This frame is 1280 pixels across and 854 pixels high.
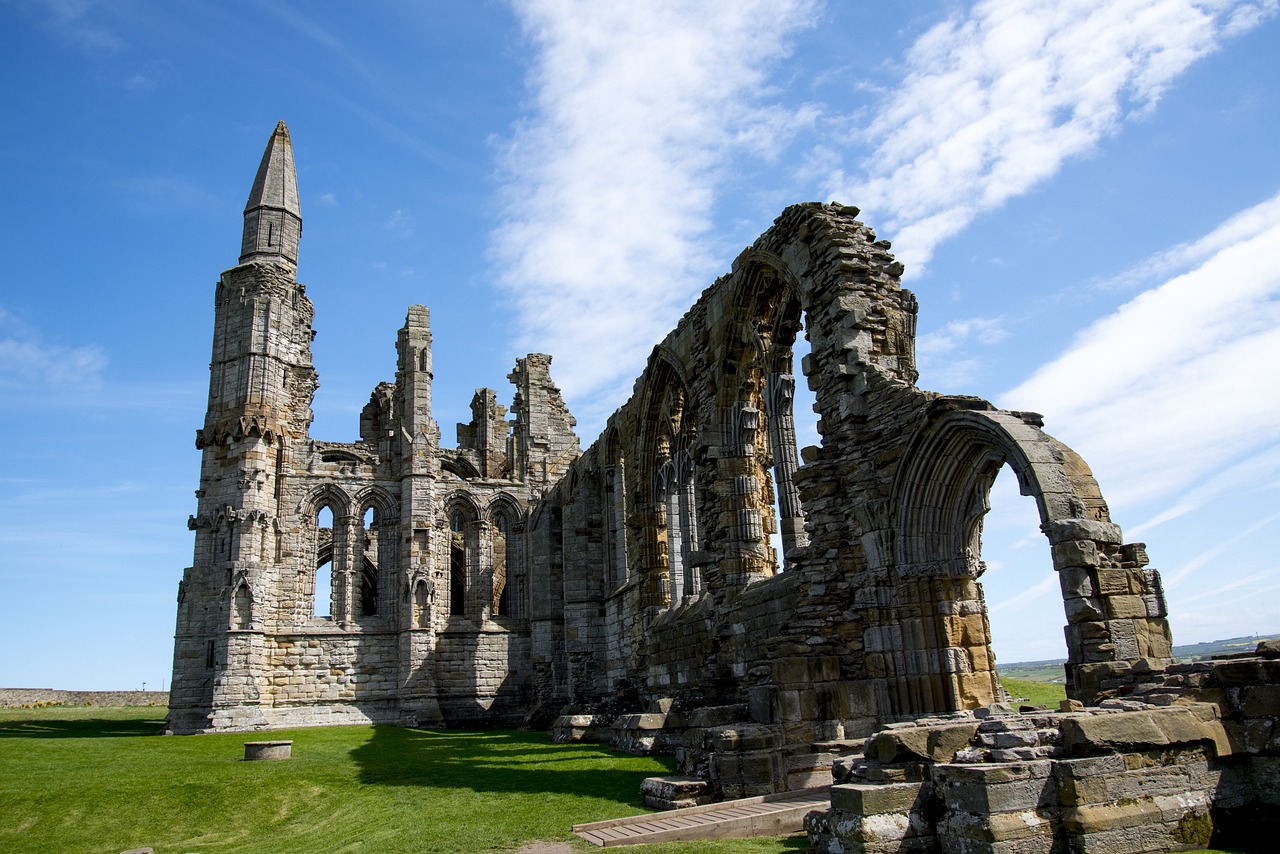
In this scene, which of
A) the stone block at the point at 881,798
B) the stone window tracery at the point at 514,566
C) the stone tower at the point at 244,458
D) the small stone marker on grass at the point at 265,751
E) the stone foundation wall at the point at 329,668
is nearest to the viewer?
the stone block at the point at 881,798

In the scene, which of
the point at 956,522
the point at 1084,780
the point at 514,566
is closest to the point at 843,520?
the point at 956,522

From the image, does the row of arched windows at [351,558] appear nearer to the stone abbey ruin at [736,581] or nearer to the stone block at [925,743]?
the stone abbey ruin at [736,581]

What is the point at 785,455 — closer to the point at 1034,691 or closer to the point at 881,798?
the point at 881,798

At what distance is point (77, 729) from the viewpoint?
23.7m

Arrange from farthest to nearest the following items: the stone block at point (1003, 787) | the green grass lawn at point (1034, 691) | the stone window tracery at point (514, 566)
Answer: the stone window tracery at point (514, 566) < the green grass lawn at point (1034, 691) < the stone block at point (1003, 787)

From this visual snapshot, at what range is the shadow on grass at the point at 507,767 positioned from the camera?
9.80 meters

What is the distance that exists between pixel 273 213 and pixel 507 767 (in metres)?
22.6

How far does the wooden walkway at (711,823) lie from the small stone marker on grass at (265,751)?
328 inches

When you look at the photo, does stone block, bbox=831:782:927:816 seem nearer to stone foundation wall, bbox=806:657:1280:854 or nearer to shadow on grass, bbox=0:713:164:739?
stone foundation wall, bbox=806:657:1280:854

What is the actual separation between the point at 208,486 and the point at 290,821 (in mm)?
17729

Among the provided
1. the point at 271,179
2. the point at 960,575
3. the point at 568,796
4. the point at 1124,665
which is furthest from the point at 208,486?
the point at 1124,665

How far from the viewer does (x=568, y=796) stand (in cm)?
902

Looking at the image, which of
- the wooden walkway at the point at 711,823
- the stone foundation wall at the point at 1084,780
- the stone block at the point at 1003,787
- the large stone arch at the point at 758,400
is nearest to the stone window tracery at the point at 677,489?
the large stone arch at the point at 758,400

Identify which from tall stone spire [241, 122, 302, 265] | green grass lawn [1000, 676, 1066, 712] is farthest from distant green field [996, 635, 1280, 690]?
tall stone spire [241, 122, 302, 265]
